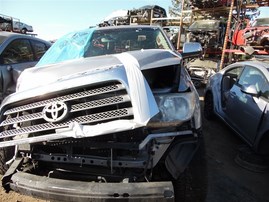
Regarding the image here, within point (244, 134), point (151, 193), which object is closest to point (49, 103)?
point (151, 193)

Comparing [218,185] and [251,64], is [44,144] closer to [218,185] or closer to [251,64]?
[218,185]

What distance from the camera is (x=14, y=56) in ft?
18.9

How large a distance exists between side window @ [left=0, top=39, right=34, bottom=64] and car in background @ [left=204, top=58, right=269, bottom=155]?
4.08 metres

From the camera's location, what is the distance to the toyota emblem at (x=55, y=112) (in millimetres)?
2281

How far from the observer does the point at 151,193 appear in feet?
6.74

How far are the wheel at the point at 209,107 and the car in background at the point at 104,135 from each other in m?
3.64

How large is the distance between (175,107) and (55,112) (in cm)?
99

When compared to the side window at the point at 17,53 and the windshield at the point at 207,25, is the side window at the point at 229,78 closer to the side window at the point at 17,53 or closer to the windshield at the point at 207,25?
the side window at the point at 17,53

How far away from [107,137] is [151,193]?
60 centimetres

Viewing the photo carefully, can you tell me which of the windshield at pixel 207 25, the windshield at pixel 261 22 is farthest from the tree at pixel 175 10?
the windshield at pixel 261 22

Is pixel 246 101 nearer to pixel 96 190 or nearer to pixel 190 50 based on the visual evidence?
pixel 190 50

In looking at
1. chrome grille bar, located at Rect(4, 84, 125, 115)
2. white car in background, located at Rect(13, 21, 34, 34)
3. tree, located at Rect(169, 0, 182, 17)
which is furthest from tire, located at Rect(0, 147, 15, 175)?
→ tree, located at Rect(169, 0, 182, 17)

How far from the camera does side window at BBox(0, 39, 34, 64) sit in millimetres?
5500

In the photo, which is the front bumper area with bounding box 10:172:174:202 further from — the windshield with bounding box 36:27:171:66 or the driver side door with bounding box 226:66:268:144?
the driver side door with bounding box 226:66:268:144
